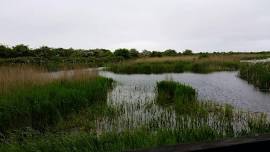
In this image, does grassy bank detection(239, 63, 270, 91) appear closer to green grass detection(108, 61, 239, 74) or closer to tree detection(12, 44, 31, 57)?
green grass detection(108, 61, 239, 74)

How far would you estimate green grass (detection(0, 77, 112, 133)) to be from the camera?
6.29m

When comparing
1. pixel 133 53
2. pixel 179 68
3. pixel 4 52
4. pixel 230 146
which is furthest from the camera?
pixel 133 53

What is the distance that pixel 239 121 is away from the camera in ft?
21.2

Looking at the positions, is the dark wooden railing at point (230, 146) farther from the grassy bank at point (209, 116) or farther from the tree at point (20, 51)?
the tree at point (20, 51)

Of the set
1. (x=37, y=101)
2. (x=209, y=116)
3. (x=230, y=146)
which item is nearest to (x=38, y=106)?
(x=37, y=101)

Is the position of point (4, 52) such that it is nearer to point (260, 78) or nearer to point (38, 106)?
point (260, 78)

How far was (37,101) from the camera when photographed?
267 inches

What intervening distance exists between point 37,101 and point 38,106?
157 mm

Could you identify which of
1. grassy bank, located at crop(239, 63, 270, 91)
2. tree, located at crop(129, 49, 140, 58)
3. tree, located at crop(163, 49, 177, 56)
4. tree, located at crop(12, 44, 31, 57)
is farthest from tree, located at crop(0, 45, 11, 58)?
grassy bank, located at crop(239, 63, 270, 91)

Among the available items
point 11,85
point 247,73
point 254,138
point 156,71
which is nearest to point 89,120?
point 11,85

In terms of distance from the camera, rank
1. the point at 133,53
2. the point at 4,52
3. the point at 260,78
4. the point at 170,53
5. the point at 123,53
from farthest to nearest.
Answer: the point at 170,53, the point at 133,53, the point at 123,53, the point at 4,52, the point at 260,78

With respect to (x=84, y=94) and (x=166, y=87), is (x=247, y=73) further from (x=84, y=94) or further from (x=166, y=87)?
(x=84, y=94)

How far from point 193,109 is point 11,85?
14.3ft

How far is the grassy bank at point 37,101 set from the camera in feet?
20.7
